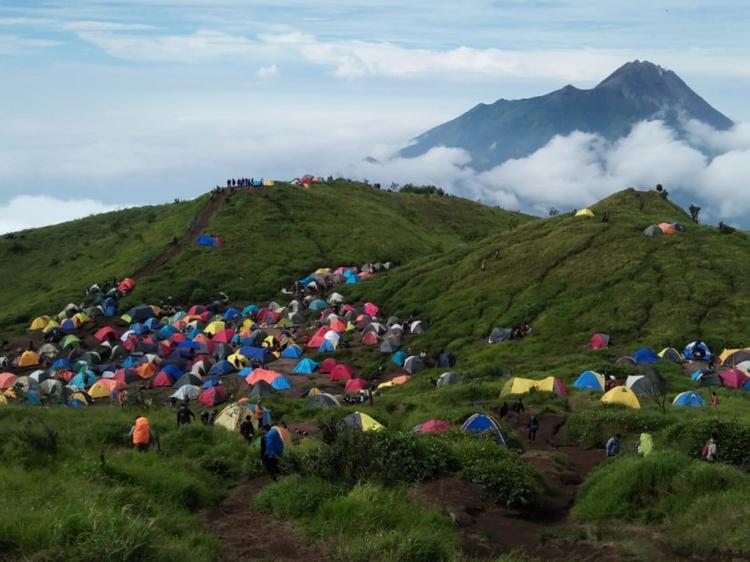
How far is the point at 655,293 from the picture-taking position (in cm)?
4806

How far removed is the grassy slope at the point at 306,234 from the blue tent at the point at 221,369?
81.5 ft

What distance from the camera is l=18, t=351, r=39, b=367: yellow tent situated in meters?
53.4

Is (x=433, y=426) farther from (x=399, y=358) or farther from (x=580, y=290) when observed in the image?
(x=580, y=290)

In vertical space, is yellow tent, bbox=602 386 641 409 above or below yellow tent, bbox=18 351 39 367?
above

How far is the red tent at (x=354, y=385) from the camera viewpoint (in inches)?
1619

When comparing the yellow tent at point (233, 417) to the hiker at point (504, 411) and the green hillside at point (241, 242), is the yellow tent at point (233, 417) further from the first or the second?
the green hillside at point (241, 242)

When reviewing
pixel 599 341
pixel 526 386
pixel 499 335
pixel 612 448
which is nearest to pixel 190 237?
pixel 499 335

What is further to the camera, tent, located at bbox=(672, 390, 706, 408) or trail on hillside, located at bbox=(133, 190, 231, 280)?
trail on hillside, located at bbox=(133, 190, 231, 280)

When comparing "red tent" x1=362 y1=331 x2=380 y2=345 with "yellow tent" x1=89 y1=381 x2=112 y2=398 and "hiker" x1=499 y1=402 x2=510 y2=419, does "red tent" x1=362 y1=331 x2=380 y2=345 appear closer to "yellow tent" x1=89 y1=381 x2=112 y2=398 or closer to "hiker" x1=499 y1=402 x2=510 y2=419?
"yellow tent" x1=89 y1=381 x2=112 y2=398

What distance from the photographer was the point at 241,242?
84.1 m

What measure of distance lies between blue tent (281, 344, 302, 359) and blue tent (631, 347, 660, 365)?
2384cm

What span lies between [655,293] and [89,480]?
4353 cm

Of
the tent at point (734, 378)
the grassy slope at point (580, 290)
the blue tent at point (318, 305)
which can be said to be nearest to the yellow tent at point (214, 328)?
the blue tent at point (318, 305)

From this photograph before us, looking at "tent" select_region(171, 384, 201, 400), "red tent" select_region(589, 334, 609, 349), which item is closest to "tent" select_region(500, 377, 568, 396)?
"red tent" select_region(589, 334, 609, 349)
